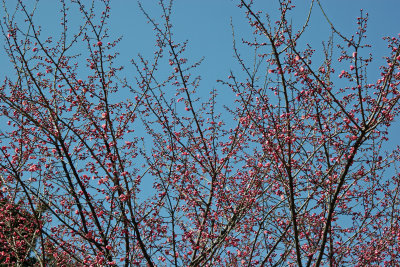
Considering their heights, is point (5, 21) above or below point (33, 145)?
above

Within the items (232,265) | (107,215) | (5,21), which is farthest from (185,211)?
(5,21)

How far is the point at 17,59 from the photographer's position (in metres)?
7.37

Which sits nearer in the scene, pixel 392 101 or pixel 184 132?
pixel 392 101

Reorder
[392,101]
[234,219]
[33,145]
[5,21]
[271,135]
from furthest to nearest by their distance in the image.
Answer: [33,145] < [5,21] < [234,219] < [271,135] < [392,101]

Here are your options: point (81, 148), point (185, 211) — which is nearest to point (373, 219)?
point (185, 211)

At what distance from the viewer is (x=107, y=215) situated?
6.35 metres

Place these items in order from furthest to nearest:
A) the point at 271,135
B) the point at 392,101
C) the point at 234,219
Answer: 1. the point at 234,219
2. the point at 271,135
3. the point at 392,101

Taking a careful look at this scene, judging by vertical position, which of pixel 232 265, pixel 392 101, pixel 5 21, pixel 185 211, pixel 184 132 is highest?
pixel 5 21

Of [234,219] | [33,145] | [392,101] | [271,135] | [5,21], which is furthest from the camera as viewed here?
[33,145]

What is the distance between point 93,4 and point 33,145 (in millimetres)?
2651

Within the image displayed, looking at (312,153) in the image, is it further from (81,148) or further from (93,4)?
(93,4)

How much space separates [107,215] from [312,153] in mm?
3111

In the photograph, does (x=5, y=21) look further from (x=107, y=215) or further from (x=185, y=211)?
(x=185, y=211)

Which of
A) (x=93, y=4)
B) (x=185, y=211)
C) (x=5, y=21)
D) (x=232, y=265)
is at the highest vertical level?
(x=93, y=4)
